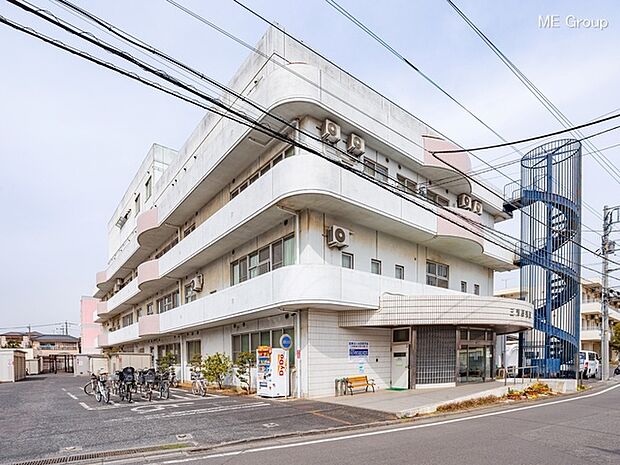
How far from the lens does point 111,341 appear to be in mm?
41375

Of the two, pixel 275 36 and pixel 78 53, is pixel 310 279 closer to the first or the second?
pixel 275 36

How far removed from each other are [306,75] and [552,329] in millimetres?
18149

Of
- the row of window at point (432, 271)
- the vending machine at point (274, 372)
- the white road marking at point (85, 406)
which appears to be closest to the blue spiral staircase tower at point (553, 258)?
the row of window at point (432, 271)

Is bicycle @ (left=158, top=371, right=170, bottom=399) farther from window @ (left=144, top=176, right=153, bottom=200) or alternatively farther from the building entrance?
window @ (left=144, top=176, right=153, bottom=200)

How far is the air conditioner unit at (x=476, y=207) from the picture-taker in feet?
82.3

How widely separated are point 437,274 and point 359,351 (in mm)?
6859

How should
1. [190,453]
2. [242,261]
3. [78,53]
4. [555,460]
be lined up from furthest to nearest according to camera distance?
1. [242,261]
2. [190,453]
3. [555,460]
4. [78,53]

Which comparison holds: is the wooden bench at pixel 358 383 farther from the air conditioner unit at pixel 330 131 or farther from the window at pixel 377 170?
the air conditioner unit at pixel 330 131

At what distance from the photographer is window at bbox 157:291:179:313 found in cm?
2966

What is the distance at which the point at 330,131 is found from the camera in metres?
16.3

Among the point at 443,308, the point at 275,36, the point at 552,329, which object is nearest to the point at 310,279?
the point at 443,308

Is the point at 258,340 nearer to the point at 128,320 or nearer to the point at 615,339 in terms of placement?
the point at 128,320

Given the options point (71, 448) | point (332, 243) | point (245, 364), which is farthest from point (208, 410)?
point (332, 243)

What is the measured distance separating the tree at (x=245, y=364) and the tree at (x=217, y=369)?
133 cm
